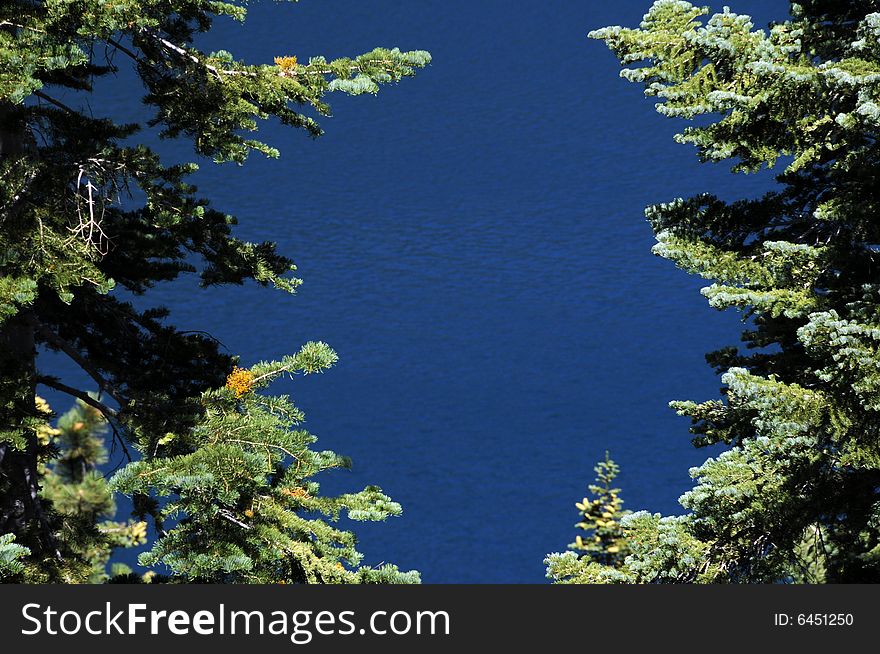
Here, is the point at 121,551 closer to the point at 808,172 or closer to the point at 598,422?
the point at 598,422

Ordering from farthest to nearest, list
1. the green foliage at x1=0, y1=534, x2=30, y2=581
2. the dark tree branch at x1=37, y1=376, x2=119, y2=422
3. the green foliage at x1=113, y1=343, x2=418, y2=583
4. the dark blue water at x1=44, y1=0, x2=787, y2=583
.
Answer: the dark blue water at x1=44, y1=0, x2=787, y2=583, the dark tree branch at x1=37, y1=376, x2=119, y2=422, the green foliage at x1=113, y1=343, x2=418, y2=583, the green foliage at x1=0, y1=534, x2=30, y2=581

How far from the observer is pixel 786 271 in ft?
18.2

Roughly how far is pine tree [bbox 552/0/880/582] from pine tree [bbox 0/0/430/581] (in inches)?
62.1

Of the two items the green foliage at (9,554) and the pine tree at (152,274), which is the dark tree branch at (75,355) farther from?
the green foliage at (9,554)

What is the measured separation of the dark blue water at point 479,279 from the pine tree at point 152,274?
1052 centimetres

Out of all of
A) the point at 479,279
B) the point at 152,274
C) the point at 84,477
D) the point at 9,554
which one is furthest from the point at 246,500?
the point at 479,279

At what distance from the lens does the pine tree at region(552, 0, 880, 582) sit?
5.14 meters

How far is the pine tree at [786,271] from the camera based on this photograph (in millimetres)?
5141

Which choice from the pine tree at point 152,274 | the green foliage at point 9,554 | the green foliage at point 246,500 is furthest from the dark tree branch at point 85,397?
the green foliage at point 9,554

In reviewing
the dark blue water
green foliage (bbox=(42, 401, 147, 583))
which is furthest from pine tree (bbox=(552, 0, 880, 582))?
the dark blue water

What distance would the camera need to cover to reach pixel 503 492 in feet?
59.7

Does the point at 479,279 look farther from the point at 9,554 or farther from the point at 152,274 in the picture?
the point at 9,554

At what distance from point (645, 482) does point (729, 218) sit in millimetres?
12639

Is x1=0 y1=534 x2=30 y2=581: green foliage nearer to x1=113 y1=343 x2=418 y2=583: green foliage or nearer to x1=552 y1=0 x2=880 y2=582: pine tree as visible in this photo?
x1=113 y1=343 x2=418 y2=583: green foliage
